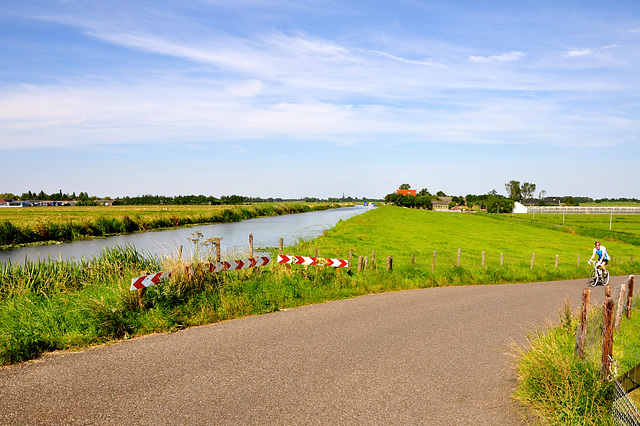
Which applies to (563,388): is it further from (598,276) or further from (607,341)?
(598,276)

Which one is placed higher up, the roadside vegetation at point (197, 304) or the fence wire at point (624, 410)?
the fence wire at point (624, 410)

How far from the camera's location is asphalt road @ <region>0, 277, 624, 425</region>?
552 centimetres

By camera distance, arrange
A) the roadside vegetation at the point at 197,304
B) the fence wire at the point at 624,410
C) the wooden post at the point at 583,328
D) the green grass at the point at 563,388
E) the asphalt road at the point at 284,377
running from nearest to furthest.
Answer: the fence wire at the point at 624,410
the green grass at the point at 563,388
the asphalt road at the point at 284,377
the roadside vegetation at the point at 197,304
the wooden post at the point at 583,328

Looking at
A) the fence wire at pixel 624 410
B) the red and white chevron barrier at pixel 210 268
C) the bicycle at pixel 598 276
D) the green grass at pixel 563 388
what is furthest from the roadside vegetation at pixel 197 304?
the bicycle at pixel 598 276

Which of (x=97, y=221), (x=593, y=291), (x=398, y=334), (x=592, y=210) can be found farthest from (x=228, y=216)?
(x=592, y=210)

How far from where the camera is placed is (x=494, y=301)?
14.2 metres

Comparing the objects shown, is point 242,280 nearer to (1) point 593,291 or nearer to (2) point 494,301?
(2) point 494,301

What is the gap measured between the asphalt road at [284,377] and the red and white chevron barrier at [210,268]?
4.83 ft

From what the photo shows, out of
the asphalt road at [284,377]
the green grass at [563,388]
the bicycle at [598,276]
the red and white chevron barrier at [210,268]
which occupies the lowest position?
the bicycle at [598,276]

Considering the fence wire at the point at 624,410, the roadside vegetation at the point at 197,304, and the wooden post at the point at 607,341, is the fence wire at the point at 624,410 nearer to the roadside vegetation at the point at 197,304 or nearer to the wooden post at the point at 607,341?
the roadside vegetation at the point at 197,304

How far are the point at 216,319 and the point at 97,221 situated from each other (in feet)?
148

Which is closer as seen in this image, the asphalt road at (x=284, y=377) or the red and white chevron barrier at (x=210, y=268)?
the asphalt road at (x=284, y=377)

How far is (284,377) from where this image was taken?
6.73 meters

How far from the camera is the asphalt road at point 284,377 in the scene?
5.52m
